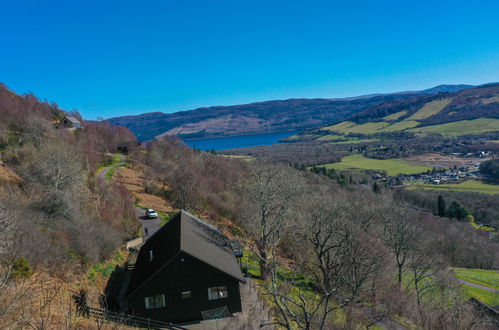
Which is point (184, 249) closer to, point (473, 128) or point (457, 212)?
point (457, 212)

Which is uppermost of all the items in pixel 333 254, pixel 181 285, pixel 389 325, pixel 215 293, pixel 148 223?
pixel 148 223

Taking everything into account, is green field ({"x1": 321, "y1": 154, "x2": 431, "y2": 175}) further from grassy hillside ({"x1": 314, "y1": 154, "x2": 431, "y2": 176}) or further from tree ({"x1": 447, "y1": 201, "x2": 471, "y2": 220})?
tree ({"x1": 447, "y1": 201, "x2": 471, "y2": 220})

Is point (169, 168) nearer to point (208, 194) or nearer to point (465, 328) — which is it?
point (208, 194)

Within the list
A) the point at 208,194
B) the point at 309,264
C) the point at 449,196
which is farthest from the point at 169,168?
the point at 449,196

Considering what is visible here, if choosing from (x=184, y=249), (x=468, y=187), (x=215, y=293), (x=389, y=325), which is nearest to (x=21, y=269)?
(x=184, y=249)

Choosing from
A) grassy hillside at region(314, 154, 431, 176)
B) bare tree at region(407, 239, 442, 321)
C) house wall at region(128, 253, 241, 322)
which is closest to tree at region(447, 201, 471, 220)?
grassy hillside at region(314, 154, 431, 176)

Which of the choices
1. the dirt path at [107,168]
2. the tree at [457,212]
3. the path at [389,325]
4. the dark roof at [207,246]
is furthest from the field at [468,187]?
the dark roof at [207,246]

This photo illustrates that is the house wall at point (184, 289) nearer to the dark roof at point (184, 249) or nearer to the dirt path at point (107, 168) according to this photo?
the dark roof at point (184, 249)
